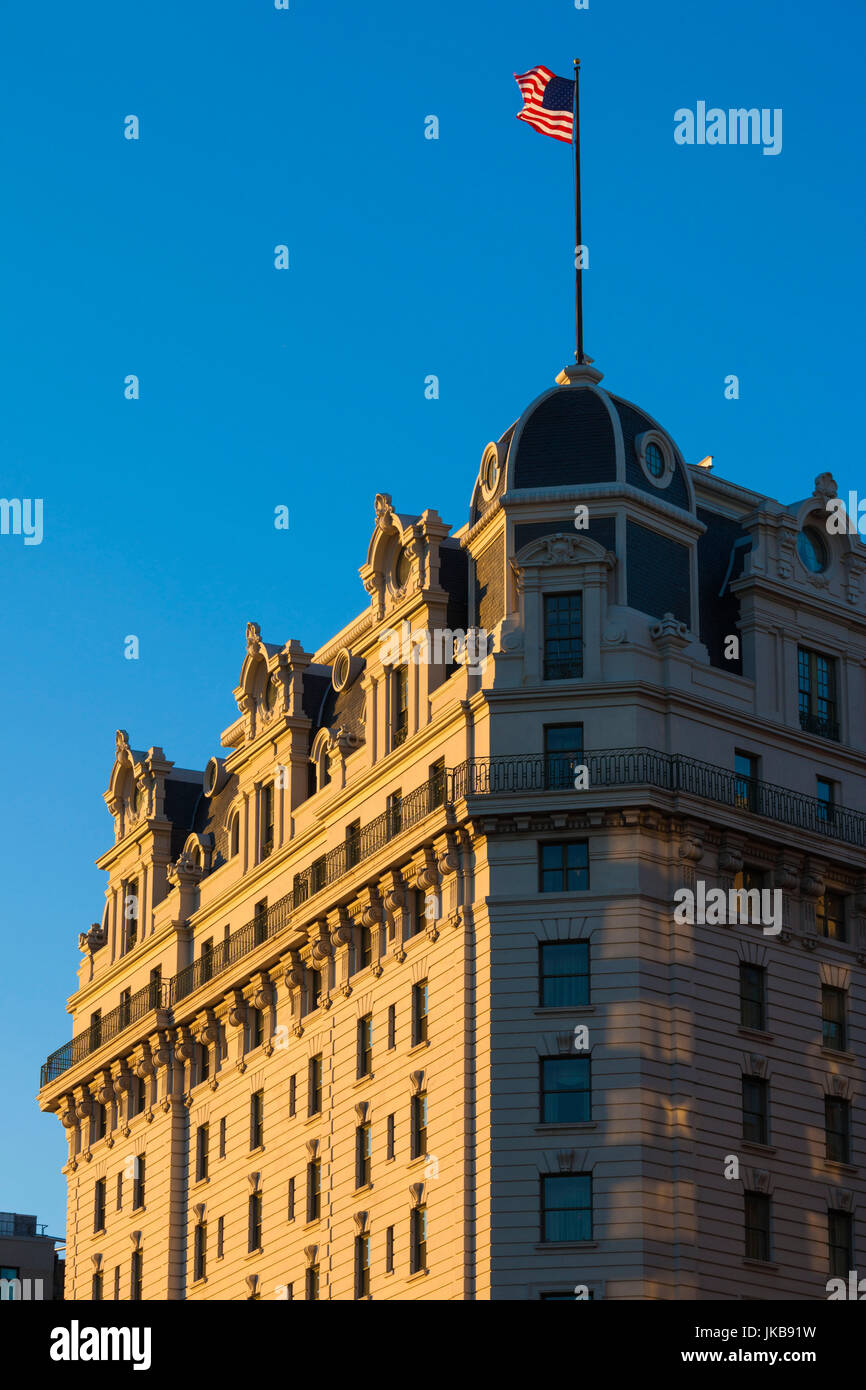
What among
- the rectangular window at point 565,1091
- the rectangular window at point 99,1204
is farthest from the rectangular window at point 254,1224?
the rectangular window at point 565,1091

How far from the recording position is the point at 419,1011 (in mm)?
77938

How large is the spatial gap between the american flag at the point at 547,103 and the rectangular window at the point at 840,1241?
35061mm

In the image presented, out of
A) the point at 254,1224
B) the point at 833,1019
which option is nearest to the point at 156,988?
the point at 254,1224

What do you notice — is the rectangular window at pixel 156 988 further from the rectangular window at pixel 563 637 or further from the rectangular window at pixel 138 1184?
the rectangular window at pixel 563 637

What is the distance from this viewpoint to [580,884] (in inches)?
2918

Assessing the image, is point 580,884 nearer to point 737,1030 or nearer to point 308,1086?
point 737,1030

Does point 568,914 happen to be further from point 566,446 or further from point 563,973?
point 566,446

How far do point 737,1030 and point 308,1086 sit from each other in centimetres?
1696

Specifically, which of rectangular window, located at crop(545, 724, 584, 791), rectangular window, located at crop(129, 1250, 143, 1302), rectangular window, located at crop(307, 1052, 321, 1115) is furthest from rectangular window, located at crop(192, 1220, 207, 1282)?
rectangular window, located at crop(545, 724, 584, 791)

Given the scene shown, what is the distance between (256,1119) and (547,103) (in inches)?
1408

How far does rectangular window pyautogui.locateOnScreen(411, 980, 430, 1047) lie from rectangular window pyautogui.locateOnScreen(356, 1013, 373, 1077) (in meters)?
3.41

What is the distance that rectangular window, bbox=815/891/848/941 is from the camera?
78.8 m
